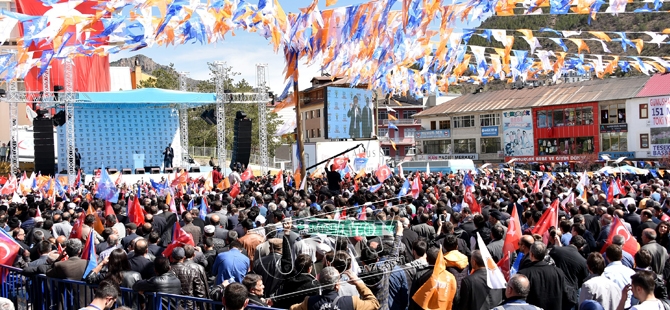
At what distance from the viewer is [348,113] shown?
38625mm

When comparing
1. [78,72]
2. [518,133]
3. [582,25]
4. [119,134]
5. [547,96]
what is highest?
[582,25]

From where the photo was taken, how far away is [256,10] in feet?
42.3

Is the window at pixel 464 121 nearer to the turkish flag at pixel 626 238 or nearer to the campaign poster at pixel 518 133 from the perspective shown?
the campaign poster at pixel 518 133

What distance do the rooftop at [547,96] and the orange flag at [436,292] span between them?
4323cm

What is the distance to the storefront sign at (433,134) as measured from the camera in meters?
57.4

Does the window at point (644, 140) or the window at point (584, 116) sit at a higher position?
the window at point (584, 116)

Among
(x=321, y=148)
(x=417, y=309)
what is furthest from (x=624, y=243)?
(x=321, y=148)

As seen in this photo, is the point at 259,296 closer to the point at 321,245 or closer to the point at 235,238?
the point at 321,245

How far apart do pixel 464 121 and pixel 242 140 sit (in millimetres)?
29550

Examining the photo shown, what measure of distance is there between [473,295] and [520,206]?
6.64 metres

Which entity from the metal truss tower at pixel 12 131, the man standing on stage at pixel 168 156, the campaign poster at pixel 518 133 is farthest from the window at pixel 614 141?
the metal truss tower at pixel 12 131

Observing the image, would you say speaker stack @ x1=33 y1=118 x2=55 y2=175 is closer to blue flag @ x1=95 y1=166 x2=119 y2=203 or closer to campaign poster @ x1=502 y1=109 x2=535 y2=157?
blue flag @ x1=95 y1=166 x2=119 y2=203

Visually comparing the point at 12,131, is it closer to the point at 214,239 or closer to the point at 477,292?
the point at 214,239

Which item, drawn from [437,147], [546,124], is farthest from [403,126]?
[546,124]
